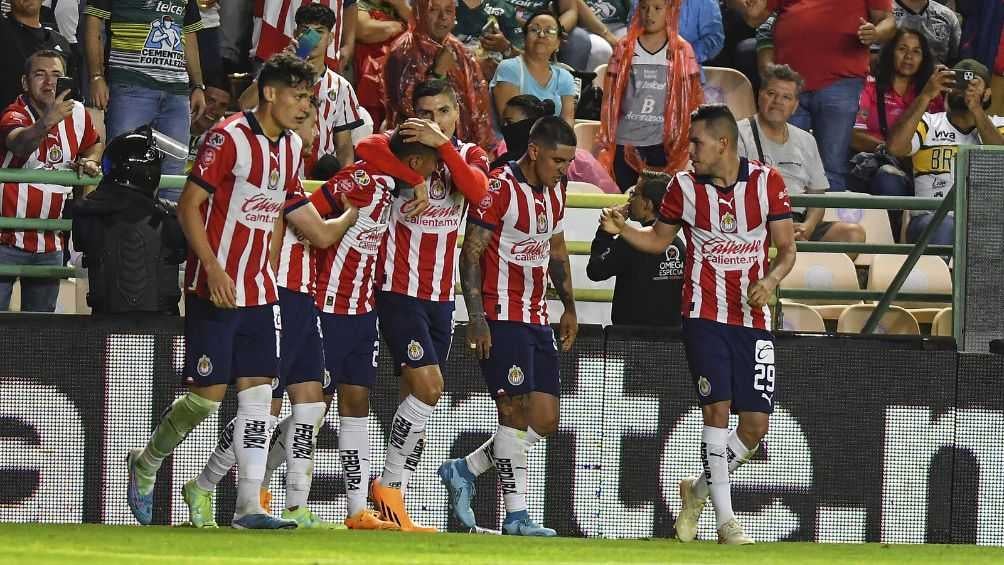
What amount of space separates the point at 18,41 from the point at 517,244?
4132 millimetres

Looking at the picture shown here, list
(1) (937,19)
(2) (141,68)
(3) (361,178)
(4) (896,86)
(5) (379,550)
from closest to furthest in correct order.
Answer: (5) (379,550) → (3) (361,178) → (2) (141,68) → (4) (896,86) → (1) (937,19)

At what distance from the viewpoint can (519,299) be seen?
914 cm

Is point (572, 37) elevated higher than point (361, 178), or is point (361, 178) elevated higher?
point (572, 37)

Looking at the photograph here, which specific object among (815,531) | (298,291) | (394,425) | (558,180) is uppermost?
(558,180)

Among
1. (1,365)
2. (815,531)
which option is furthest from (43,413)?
(815,531)

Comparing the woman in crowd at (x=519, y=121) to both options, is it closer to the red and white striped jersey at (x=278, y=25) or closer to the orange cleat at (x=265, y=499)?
the red and white striped jersey at (x=278, y=25)

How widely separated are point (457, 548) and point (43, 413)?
2.85 m

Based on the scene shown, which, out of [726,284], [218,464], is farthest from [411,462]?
[726,284]

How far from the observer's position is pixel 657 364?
9.74 meters

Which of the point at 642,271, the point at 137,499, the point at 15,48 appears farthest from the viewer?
the point at 15,48

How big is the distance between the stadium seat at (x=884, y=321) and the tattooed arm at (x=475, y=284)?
10.4 feet

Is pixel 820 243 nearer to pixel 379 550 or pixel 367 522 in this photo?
pixel 367 522

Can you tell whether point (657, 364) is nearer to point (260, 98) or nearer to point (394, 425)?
point (394, 425)

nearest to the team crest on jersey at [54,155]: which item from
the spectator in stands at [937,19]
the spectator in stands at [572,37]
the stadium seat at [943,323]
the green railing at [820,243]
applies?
the green railing at [820,243]
